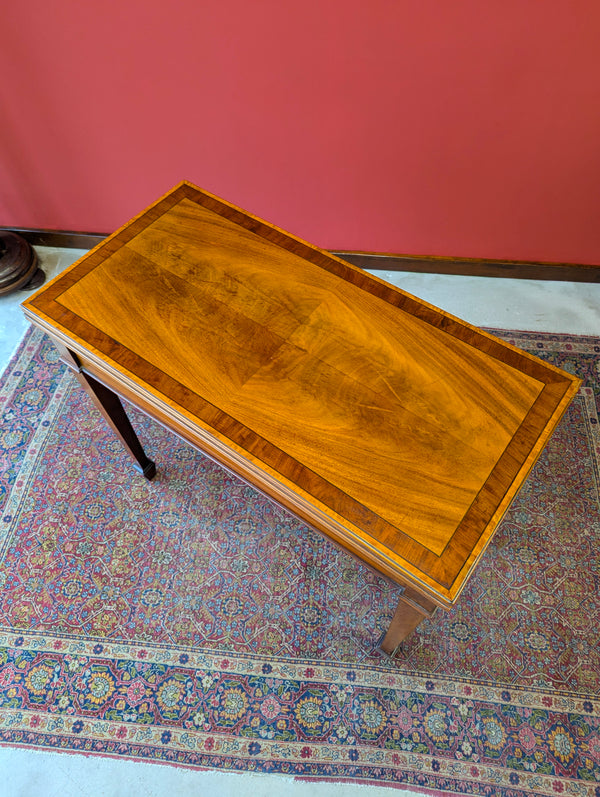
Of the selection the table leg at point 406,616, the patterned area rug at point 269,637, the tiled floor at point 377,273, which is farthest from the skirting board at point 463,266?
the table leg at point 406,616

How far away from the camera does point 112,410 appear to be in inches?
66.6

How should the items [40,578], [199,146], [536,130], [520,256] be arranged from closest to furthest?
[40,578], [536,130], [199,146], [520,256]

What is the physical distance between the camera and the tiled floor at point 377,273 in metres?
1.49

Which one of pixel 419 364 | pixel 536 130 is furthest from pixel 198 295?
pixel 536 130

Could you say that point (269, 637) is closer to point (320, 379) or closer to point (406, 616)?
point (406, 616)

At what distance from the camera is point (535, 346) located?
2.28 metres

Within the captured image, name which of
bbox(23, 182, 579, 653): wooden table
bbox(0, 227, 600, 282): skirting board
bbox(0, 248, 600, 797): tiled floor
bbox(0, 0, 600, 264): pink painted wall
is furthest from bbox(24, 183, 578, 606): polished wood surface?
bbox(0, 227, 600, 282): skirting board

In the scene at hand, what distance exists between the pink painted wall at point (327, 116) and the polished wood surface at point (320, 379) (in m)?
0.65

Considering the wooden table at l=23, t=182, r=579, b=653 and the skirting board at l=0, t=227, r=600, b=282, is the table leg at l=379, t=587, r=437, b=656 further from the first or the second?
the skirting board at l=0, t=227, r=600, b=282

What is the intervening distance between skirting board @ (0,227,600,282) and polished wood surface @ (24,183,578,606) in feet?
3.21

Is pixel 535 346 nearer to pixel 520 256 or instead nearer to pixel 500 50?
pixel 520 256

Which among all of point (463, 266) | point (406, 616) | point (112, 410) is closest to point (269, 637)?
point (406, 616)

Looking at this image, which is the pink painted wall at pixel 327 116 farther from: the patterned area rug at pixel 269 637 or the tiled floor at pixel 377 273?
the patterned area rug at pixel 269 637

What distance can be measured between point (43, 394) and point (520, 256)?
2078mm
